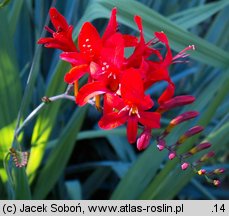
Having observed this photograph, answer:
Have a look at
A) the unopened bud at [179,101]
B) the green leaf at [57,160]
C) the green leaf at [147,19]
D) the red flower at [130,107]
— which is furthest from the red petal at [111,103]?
the green leaf at [57,160]

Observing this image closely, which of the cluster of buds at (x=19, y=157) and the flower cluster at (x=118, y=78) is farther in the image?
the cluster of buds at (x=19, y=157)

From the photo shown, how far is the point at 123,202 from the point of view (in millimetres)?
1078

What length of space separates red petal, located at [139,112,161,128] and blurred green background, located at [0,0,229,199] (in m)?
0.29

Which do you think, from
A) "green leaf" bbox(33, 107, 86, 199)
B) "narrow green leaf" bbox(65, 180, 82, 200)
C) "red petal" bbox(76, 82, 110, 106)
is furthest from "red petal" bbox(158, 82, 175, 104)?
"narrow green leaf" bbox(65, 180, 82, 200)

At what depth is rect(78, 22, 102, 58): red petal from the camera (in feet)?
2.60

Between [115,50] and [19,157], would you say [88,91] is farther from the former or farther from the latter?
[19,157]

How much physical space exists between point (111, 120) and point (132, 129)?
0.11 ft

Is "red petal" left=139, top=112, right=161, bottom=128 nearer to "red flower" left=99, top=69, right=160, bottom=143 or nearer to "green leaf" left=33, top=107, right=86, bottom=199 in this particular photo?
"red flower" left=99, top=69, right=160, bottom=143

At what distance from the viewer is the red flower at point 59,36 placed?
816 millimetres

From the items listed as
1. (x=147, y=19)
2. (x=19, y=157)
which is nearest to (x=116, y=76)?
(x=19, y=157)

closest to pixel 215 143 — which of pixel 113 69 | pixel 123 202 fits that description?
pixel 123 202

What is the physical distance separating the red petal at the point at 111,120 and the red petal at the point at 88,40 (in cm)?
11

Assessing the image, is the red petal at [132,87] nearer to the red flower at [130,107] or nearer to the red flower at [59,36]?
the red flower at [130,107]

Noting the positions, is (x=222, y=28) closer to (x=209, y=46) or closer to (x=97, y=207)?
(x=209, y=46)
